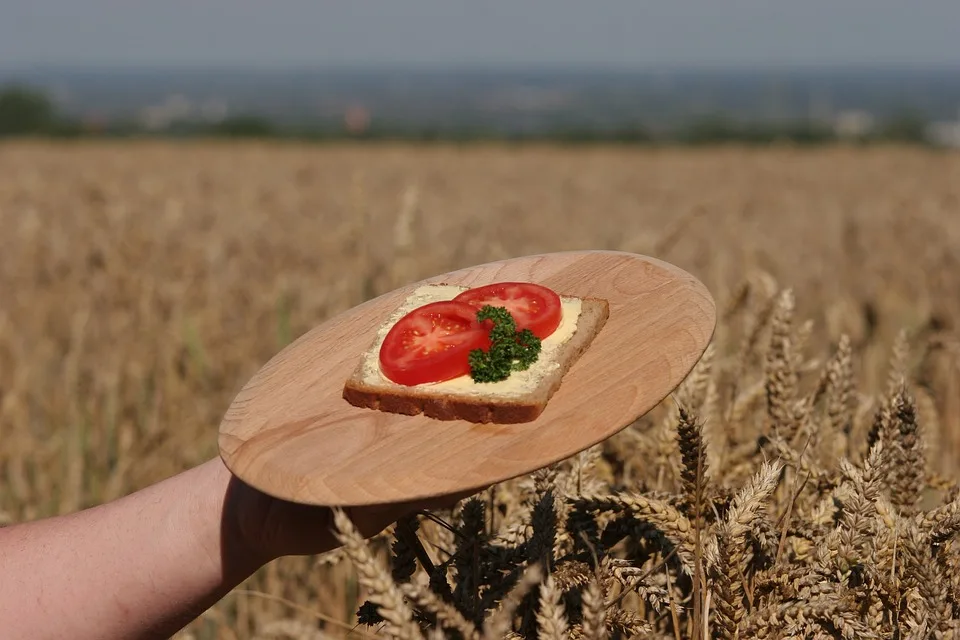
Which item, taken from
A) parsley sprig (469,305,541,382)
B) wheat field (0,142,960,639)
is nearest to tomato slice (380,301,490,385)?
parsley sprig (469,305,541,382)

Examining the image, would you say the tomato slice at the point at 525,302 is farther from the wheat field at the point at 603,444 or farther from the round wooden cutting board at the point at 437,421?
the wheat field at the point at 603,444

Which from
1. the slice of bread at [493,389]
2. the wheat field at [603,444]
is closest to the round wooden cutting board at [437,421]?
the slice of bread at [493,389]

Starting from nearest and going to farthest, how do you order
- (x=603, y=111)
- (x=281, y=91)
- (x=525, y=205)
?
(x=525, y=205) → (x=603, y=111) → (x=281, y=91)

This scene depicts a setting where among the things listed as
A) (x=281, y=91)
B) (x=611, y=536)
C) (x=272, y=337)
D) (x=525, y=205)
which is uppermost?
(x=611, y=536)

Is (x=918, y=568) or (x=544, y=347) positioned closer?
(x=918, y=568)

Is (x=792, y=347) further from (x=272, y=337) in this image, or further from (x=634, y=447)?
(x=272, y=337)

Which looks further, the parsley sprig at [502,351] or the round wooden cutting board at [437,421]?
the parsley sprig at [502,351]

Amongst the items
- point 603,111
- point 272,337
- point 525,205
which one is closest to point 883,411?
point 272,337

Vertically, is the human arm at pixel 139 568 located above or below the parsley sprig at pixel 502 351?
below
